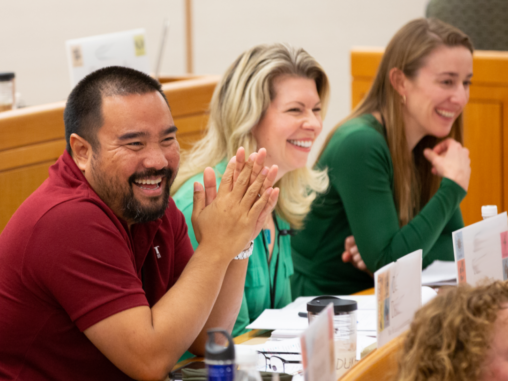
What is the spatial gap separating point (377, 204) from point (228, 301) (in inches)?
31.4

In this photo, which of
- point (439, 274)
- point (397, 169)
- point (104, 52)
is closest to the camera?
point (439, 274)

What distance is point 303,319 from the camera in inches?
68.3

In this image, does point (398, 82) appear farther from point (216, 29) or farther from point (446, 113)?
point (216, 29)

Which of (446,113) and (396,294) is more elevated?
(446,113)

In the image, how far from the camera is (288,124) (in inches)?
80.2

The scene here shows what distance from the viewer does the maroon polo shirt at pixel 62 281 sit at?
4.23 ft

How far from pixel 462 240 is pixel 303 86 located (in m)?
0.69

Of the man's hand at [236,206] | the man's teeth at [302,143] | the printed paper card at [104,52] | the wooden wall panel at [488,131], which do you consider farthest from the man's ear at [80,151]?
the wooden wall panel at [488,131]

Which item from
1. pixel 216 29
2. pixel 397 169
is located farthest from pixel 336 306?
pixel 216 29

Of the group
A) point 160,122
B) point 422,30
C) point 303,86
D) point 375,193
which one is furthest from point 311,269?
point 160,122

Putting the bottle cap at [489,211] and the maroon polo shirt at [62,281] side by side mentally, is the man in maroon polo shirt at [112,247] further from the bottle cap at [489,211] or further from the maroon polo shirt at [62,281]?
the bottle cap at [489,211]

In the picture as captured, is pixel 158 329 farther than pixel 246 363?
Yes

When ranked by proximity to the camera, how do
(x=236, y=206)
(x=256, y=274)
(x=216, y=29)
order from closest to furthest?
(x=236, y=206) → (x=256, y=274) → (x=216, y=29)

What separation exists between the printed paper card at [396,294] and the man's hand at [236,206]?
1.01 feet
